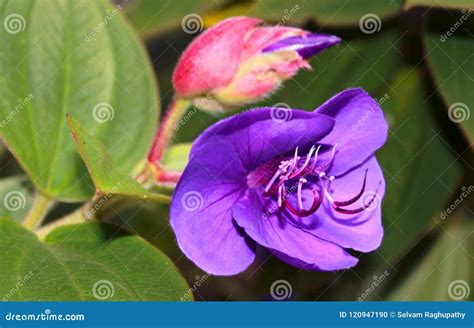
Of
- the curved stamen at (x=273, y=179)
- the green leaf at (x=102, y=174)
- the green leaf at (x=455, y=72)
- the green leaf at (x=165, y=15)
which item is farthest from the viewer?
the green leaf at (x=165, y=15)

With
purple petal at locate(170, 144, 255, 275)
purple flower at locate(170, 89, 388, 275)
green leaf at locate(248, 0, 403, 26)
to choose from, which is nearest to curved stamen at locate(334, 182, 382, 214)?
purple flower at locate(170, 89, 388, 275)

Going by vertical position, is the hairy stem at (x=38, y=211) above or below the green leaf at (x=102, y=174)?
below

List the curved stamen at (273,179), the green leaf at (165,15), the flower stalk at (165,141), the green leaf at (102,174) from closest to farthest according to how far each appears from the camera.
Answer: the green leaf at (102,174), the curved stamen at (273,179), the flower stalk at (165,141), the green leaf at (165,15)

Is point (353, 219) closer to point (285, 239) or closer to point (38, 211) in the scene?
point (285, 239)

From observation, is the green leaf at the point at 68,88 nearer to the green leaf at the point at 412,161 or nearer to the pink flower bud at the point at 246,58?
the pink flower bud at the point at 246,58

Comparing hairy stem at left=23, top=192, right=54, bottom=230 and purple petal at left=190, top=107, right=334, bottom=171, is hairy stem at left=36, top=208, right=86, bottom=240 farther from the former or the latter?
purple petal at left=190, top=107, right=334, bottom=171

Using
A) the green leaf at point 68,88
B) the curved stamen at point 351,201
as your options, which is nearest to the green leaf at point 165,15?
the green leaf at point 68,88
